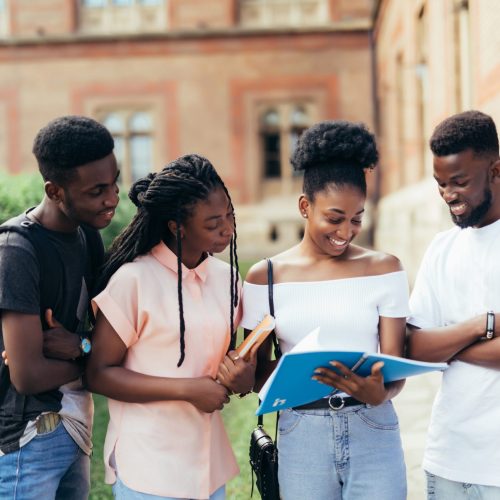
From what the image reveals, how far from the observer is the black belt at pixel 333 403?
221 centimetres

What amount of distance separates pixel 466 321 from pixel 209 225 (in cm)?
84

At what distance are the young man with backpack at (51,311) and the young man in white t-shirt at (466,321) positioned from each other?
3.48ft

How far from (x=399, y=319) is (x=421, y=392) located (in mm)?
4266

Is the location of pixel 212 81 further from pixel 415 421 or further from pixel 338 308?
pixel 338 308

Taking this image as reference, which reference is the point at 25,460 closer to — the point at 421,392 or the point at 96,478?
the point at 96,478

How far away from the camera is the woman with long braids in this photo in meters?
2.14

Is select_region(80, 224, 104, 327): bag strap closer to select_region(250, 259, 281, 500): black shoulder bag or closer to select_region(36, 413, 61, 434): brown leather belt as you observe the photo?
select_region(36, 413, 61, 434): brown leather belt

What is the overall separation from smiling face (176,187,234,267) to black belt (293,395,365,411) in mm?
557

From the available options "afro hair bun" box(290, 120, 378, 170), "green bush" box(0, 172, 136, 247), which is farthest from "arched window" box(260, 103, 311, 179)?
"afro hair bun" box(290, 120, 378, 170)

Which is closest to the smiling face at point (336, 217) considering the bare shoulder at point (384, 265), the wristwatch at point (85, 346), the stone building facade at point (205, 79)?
the bare shoulder at point (384, 265)

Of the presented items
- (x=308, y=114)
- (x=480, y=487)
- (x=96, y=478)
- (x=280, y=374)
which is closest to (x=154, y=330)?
(x=280, y=374)

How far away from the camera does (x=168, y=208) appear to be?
2.23 meters

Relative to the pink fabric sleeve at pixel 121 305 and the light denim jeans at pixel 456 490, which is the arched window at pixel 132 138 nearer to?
the pink fabric sleeve at pixel 121 305

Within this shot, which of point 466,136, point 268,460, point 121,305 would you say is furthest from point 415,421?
point 121,305
